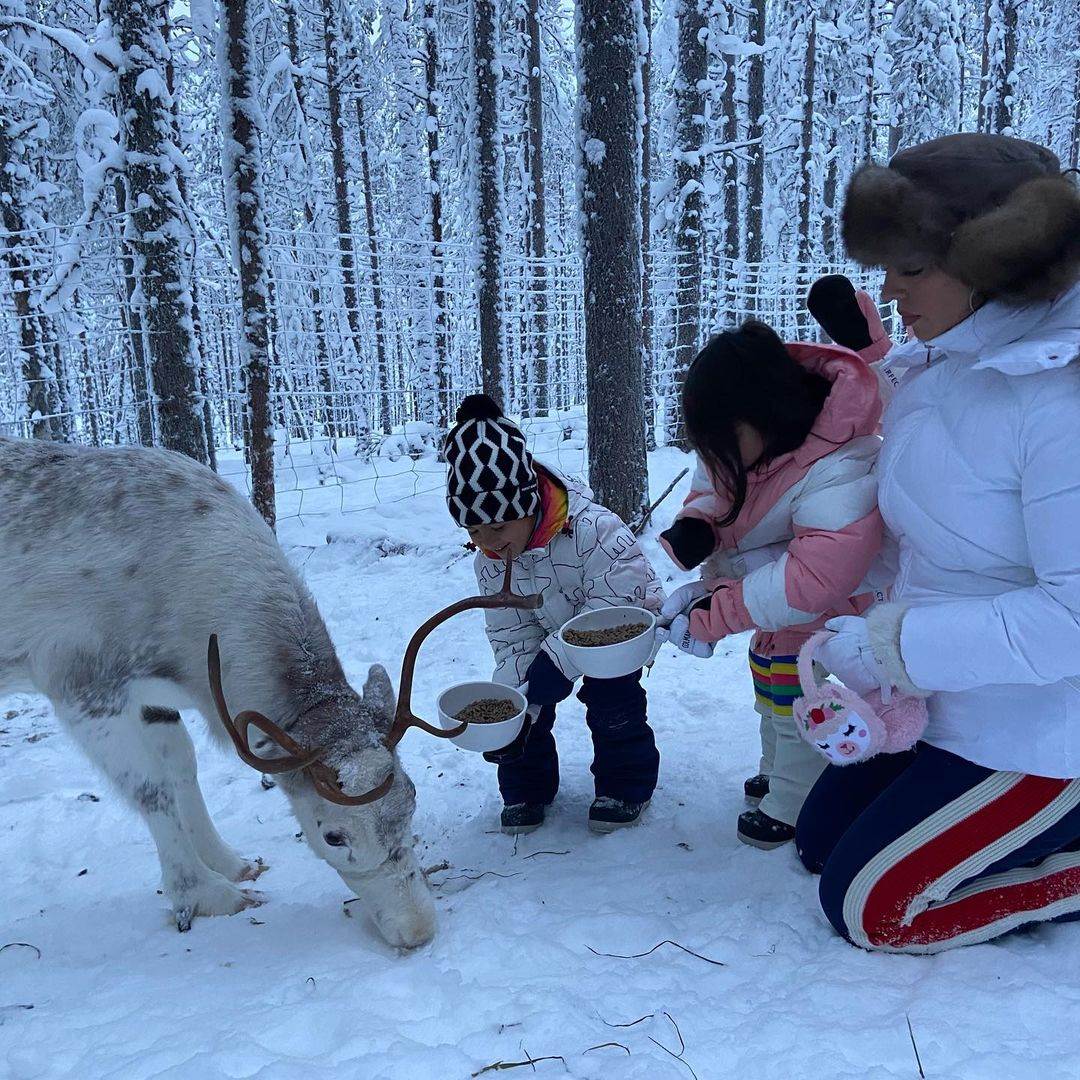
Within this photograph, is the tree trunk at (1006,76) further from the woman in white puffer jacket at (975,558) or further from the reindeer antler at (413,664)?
the reindeer antler at (413,664)

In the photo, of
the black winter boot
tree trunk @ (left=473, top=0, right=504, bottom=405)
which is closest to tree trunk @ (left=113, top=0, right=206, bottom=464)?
tree trunk @ (left=473, top=0, right=504, bottom=405)

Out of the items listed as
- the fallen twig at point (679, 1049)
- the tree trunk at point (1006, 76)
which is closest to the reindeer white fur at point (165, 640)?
the fallen twig at point (679, 1049)

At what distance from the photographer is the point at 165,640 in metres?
2.91

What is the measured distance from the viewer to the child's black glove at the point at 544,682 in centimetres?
310

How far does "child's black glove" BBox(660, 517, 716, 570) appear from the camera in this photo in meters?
2.76

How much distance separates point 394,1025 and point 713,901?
3.53ft

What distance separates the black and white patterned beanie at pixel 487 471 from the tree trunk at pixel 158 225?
12.8ft

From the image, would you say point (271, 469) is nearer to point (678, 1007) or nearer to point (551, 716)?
point (551, 716)

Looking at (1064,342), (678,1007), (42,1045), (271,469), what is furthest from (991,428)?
(271,469)

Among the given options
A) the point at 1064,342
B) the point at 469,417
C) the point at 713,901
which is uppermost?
the point at 1064,342

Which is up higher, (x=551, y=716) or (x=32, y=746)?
(x=551, y=716)

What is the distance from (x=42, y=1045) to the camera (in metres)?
2.13

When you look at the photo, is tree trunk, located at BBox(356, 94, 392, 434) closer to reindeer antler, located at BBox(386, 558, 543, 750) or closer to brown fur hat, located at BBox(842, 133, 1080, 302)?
reindeer antler, located at BBox(386, 558, 543, 750)

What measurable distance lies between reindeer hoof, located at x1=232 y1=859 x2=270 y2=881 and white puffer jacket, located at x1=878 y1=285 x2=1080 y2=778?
2.50 m
